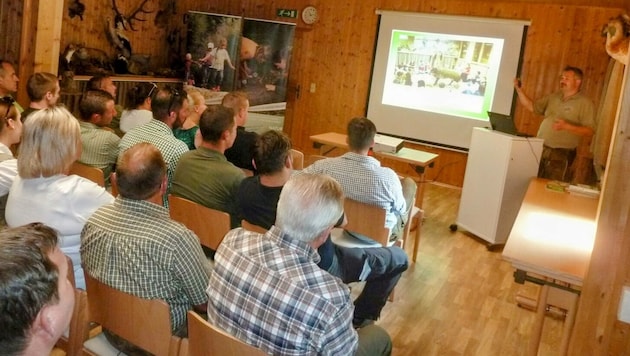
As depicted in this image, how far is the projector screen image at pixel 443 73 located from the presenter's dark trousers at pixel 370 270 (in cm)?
495

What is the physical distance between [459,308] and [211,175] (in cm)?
190

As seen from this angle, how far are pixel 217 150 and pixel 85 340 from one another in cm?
134

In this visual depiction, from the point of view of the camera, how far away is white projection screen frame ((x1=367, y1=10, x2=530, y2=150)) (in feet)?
22.9

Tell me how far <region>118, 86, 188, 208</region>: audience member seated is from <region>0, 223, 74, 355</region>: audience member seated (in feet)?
6.59

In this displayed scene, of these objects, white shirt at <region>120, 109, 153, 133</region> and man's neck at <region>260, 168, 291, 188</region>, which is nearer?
man's neck at <region>260, 168, 291, 188</region>

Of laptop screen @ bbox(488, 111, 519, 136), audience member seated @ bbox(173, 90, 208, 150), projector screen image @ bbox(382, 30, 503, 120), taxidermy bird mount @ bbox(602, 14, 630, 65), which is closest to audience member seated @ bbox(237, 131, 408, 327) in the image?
audience member seated @ bbox(173, 90, 208, 150)

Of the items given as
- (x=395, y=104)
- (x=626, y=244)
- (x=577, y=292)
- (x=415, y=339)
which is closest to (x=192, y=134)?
(x=415, y=339)

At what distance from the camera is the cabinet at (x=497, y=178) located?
4812 mm

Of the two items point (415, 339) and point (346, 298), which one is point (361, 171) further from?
point (346, 298)

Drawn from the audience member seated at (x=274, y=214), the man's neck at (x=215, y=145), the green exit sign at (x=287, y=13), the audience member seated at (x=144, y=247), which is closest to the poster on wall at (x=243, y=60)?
the green exit sign at (x=287, y=13)

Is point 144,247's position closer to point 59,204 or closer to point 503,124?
point 59,204

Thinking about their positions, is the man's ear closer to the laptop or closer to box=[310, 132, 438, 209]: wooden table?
box=[310, 132, 438, 209]: wooden table

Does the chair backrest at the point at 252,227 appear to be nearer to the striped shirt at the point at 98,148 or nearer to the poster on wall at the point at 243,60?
the striped shirt at the point at 98,148

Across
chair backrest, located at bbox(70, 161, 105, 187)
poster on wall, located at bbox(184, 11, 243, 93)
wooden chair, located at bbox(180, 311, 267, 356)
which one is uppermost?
poster on wall, located at bbox(184, 11, 243, 93)
